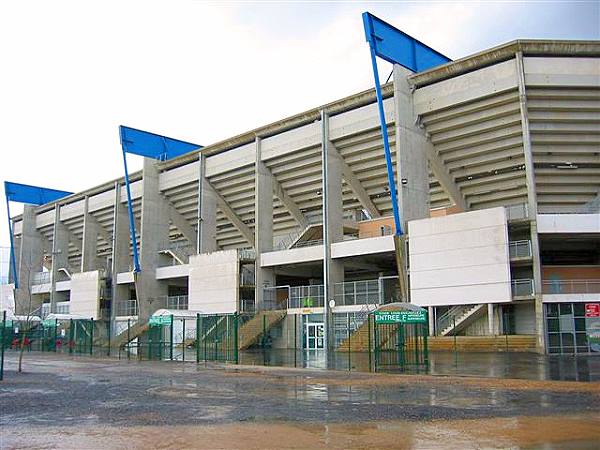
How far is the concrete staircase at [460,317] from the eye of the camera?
3447 cm

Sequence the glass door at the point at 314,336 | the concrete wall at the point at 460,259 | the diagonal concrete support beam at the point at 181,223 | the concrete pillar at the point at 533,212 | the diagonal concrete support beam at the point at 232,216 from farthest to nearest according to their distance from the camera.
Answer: the diagonal concrete support beam at the point at 181,223 < the diagonal concrete support beam at the point at 232,216 < the glass door at the point at 314,336 < the concrete wall at the point at 460,259 < the concrete pillar at the point at 533,212

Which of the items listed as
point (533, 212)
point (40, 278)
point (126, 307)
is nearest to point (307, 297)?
point (533, 212)

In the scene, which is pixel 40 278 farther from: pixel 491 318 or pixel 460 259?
pixel 491 318

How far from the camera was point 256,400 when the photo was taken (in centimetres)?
1412

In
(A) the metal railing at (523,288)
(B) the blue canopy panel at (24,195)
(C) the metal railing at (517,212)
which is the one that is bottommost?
(A) the metal railing at (523,288)

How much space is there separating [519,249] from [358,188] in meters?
15.8

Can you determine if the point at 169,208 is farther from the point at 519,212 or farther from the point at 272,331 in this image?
the point at 519,212

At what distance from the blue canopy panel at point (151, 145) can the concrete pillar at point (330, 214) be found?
20.8 m

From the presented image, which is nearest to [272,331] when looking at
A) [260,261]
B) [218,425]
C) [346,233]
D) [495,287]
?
[260,261]

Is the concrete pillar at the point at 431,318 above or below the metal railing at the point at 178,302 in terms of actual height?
below

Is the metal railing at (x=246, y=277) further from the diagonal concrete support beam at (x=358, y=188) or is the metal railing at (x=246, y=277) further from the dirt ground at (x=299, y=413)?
the dirt ground at (x=299, y=413)

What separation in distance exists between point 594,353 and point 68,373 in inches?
1054

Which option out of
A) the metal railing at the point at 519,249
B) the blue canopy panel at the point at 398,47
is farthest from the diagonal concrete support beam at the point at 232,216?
the metal railing at the point at 519,249

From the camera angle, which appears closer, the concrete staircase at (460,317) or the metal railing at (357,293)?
the concrete staircase at (460,317)
